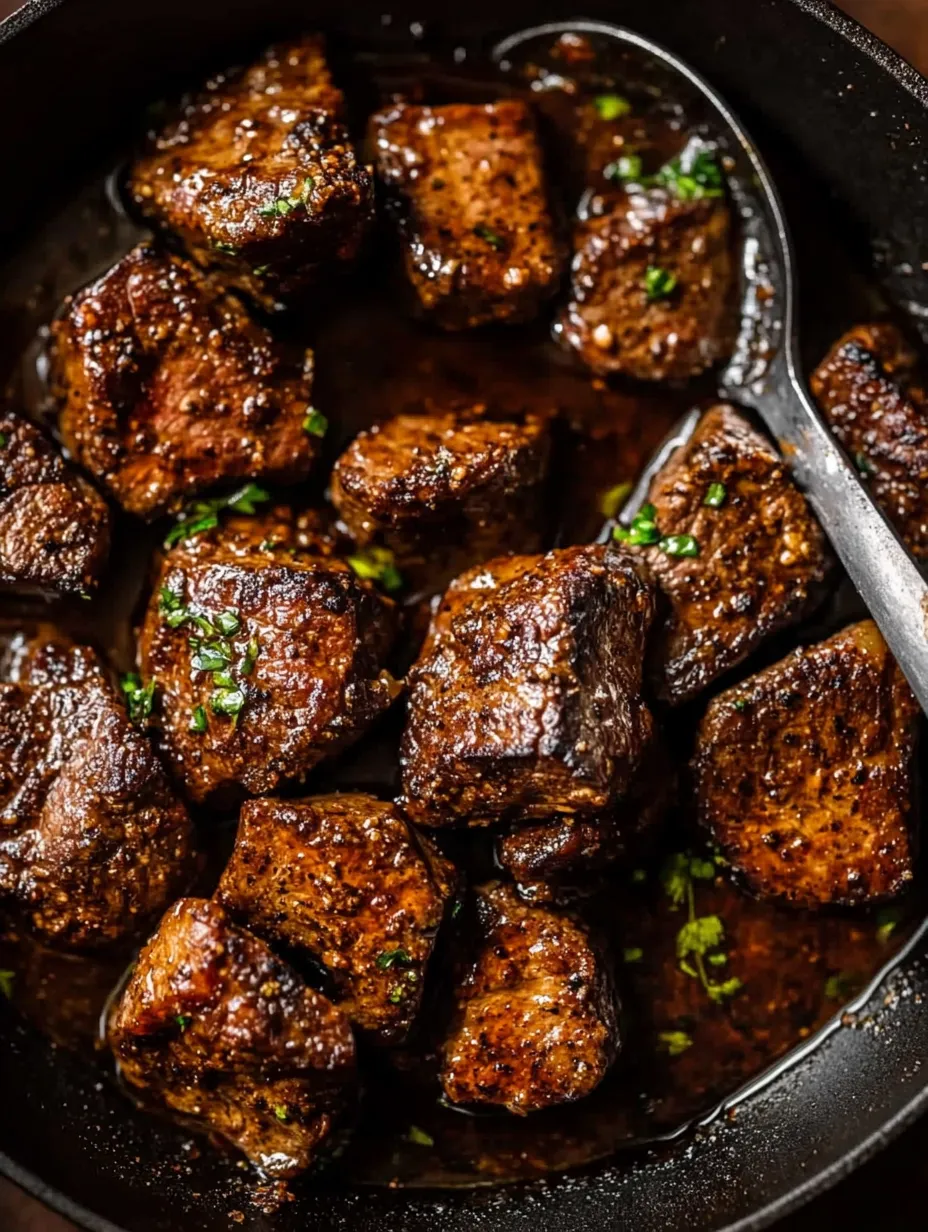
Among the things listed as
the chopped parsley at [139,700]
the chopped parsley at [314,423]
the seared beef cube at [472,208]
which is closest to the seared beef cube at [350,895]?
the chopped parsley at [139,700]

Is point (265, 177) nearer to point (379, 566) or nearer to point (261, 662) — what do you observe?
point (379, 566)

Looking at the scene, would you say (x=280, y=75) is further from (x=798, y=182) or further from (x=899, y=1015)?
(x=899, y=1015)

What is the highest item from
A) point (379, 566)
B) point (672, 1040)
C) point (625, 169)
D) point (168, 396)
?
point (168, 396)

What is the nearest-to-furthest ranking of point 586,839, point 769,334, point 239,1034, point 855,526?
point 239,1034 → point 586,839 → point 855,526 → point 769,334

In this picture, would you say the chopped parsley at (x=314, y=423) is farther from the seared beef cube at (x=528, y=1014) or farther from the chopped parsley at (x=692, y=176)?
the seared beef cube at (x=528, y=1014)

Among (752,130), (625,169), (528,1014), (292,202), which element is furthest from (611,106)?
(528,1014)

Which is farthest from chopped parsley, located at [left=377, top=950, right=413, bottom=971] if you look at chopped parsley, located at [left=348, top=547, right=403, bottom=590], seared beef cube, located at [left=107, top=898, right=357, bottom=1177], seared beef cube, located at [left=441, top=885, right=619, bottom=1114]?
chopped parsley, located at [left=348, top=547, right=403, bottom=590]

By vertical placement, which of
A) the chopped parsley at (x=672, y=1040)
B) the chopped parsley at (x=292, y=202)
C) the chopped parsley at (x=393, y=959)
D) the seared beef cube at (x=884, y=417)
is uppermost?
the chopped parsley at (x=292, y=202)
